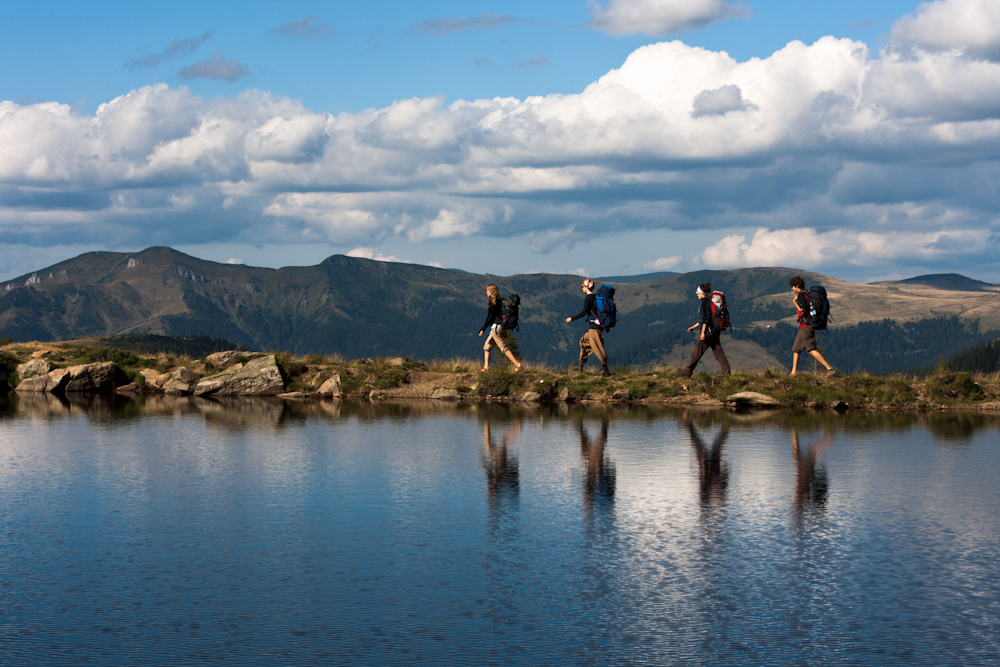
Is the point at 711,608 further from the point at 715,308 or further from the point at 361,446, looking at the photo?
the point at 715,308

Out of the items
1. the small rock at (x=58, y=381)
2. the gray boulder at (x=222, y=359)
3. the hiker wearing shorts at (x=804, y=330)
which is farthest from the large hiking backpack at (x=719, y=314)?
the small rock at (x=58, y=381)

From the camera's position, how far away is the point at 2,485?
44.0ft

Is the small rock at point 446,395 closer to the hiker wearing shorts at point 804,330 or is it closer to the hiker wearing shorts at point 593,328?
the hiker wearing shorts at point 593,328

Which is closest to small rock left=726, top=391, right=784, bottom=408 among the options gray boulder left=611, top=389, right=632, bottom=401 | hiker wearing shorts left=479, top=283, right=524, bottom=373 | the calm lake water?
gray boulder left=611, top=389, right=632, bottom=401

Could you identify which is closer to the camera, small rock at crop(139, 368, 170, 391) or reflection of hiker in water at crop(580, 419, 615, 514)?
reflection of hiker in water at crop(580, 419, 615, 514)

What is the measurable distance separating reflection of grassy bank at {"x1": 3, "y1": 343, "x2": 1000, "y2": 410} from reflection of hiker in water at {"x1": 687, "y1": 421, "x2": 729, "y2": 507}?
23.0ft

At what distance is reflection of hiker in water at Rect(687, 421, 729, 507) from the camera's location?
1262cm

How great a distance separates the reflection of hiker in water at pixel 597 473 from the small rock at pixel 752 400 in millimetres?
7408

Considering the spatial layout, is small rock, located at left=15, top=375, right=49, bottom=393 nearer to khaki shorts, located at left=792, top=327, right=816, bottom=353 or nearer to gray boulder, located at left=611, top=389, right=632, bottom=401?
gray boulder, located at left=611, top=389, right=632, bottom=401

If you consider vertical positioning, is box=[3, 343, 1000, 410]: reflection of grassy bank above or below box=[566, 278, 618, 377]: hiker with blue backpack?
below

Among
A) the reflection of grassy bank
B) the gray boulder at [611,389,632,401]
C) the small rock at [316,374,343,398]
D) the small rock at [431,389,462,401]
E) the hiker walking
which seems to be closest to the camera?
the reflection of grassy bank

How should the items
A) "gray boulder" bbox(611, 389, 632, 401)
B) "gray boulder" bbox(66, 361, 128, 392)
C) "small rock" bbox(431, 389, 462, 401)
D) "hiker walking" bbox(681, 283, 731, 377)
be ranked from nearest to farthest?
1. "hiker walking" bbox(681, 283, 731, 377)
2. "gray boulder" bbox(611, 389, 632, 401)
3. "small rock" bbox(431, 389, 462, 401)
4. "gray boulder" bbox(66, 361, 128, 392)

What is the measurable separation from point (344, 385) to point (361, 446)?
12701 millimetres

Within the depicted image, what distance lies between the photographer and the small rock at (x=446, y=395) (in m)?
28.4
